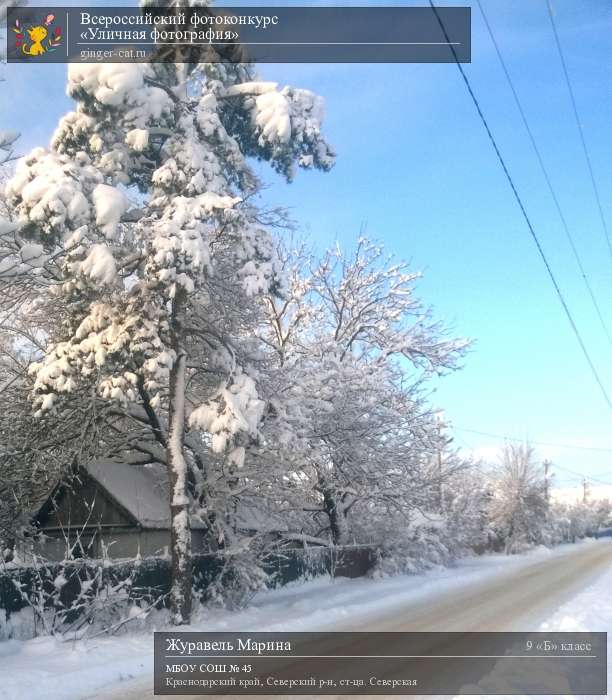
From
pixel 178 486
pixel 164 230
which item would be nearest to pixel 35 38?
pixel 164 230

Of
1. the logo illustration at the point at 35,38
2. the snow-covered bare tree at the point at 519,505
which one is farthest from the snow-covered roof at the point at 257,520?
the snow-covered bare tree at the point at 519,505

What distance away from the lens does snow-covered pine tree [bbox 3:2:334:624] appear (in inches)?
531

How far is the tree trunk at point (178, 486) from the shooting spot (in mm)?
14844

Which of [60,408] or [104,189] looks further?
[60,408]

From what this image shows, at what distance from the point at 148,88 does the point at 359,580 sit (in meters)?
19.6

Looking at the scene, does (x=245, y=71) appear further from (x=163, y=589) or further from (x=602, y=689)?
(x=602, y=689)

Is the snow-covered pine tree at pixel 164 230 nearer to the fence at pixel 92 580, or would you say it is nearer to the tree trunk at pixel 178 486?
the tree trunk at pixel 178 486

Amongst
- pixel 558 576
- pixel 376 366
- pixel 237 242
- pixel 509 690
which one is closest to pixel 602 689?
pixel 509 690

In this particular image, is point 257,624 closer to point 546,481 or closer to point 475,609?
point 475,609

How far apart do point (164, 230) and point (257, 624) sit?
861cm

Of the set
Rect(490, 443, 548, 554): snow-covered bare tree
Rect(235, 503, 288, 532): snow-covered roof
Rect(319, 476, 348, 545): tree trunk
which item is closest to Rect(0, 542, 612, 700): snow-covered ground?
Rect(319, 476, 348, 545): tree trunk

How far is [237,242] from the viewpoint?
604 inches

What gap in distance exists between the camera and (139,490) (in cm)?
2091

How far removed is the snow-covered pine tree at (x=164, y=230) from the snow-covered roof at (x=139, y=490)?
3.83 meters
